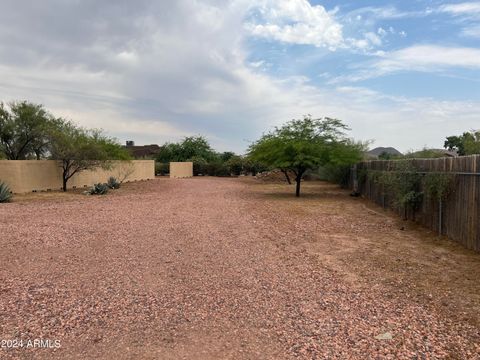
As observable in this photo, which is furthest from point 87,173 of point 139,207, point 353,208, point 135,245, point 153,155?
point 153,155

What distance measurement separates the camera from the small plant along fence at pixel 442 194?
368 inches

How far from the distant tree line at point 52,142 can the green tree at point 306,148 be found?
1034 cm

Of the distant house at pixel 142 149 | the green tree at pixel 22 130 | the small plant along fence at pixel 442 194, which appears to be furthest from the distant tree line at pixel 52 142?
the distant house at pixel 142 149

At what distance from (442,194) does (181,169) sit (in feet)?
136

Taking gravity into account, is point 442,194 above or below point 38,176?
below

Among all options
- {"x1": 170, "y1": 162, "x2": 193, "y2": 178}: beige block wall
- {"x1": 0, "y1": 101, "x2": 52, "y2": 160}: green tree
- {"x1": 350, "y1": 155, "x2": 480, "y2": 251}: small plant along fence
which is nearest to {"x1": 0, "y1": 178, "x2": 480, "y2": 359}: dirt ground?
{"x1": 350, "y1": 155, "x2": 480, "y2": 251}: small plant along fence

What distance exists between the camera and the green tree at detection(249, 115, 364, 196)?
22.5 meters

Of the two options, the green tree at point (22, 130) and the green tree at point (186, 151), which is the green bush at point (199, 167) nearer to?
the green tree at point (186, 151)

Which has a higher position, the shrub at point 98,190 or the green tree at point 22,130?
the green tree at point 22,130

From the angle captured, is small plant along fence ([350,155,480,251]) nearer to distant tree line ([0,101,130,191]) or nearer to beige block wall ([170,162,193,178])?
distant tree line ([0,101,130,191])

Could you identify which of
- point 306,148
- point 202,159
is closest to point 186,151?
point 202,159

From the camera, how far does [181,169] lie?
166 ft

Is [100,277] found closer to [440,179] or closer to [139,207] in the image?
[440,179]

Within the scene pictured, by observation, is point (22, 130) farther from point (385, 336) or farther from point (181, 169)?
point (385, 336)
